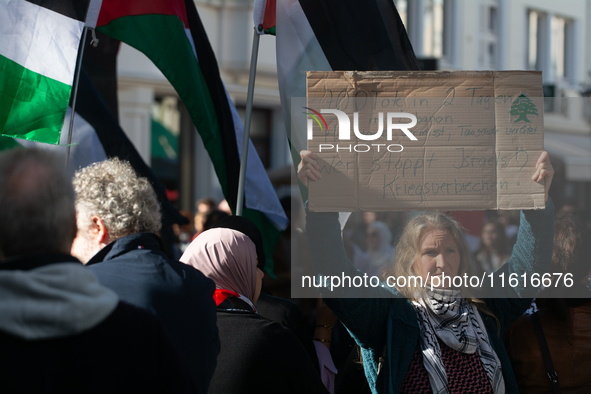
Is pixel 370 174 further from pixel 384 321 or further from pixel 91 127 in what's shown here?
pixel 91 127

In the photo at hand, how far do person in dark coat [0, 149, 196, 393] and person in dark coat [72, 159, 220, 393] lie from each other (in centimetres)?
34

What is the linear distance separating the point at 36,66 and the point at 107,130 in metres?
1.23

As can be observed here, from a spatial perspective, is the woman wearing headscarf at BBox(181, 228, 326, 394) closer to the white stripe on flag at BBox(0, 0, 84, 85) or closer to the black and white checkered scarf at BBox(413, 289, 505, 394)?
the black and white checkered scarf at BBox(413, 289, 505, 394)

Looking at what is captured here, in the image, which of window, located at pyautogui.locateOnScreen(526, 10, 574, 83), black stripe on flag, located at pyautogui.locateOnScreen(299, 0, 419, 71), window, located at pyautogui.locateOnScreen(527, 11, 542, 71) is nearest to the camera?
black stripe on flag, located at pyautogui.locateOnScreen(299, 0, 419, 71)

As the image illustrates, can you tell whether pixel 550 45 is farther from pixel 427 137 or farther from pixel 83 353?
pixel 83 353

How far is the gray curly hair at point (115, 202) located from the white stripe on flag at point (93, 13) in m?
1.56

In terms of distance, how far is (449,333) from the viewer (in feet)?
7.72

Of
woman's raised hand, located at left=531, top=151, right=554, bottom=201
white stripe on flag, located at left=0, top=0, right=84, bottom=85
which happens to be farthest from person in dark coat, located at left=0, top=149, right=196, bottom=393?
white stripe on flag, located at left=0, top=0, right=84, bottom=85

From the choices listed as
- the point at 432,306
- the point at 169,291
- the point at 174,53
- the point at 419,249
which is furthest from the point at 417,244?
the point at 174,53

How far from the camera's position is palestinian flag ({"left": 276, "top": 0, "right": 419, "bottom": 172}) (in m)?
3.05

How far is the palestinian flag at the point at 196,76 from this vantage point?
143 inches

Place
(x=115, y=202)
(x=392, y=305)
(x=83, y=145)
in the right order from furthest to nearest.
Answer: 1. (x=83, y=145)
2. (x=392, y=305)
3. (x=115, y=202)

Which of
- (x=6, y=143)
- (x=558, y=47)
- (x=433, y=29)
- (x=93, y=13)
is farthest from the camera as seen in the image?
(x=558, y=47)

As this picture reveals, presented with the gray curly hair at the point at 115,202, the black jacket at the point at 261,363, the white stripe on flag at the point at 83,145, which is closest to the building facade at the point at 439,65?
the white stripe on flag at the point at 83,145
